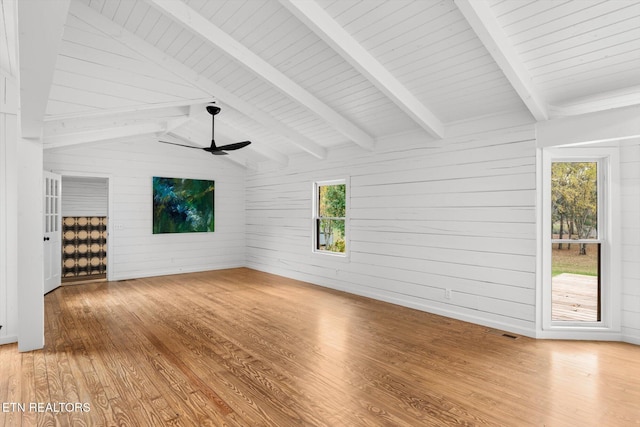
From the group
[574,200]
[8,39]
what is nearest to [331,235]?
[574,200]

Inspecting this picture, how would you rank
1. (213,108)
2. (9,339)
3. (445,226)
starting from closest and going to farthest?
(9,339), (445,226), (213,108)

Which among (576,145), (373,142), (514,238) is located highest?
(373,142)

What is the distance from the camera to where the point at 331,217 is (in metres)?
6.51

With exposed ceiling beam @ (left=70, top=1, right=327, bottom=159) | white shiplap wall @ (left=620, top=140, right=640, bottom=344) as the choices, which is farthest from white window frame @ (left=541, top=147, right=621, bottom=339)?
exposed ceiling beam @ (left=70, top=1, right=327, bottom=159)

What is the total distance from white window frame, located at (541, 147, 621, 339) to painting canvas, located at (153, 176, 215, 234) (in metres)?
6.74

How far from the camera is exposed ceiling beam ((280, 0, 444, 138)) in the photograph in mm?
3051

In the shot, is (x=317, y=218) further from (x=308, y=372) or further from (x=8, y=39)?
(x=8, y=39)

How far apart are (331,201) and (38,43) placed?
543 centimetres

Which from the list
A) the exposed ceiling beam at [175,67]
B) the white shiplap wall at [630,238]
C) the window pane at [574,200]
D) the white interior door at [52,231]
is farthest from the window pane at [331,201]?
the white interior door at [52,231]

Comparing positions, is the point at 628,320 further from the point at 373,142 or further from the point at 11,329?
the point at 11,329

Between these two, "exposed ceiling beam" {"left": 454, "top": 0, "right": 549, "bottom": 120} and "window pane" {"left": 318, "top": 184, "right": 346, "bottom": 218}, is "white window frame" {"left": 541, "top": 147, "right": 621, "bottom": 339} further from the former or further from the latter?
"window pane" {"left": 318, "top": 184, "right": 346, "bottom": 218}

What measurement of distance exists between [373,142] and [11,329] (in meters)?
5.06

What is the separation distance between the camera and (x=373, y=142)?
18.0 ft

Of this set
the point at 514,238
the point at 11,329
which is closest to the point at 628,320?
the point at 514,238
